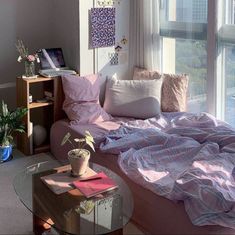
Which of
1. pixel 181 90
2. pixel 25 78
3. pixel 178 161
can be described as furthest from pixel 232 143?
pixel 25 78

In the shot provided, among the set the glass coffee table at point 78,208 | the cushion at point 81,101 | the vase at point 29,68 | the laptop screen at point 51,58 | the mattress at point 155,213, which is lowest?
the mattress at point 155,213

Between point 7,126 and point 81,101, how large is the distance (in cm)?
71

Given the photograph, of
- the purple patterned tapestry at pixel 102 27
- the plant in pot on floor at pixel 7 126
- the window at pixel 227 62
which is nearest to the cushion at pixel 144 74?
the purple patterned tapestry at pixel 102 27

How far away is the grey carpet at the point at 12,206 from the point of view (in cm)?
248

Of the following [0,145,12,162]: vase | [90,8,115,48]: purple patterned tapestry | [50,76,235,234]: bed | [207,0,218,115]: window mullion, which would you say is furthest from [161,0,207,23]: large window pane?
[0,145,12,162]: vase

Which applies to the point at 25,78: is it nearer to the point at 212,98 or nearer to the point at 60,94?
the point at 60,94

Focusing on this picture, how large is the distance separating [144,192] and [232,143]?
820mm

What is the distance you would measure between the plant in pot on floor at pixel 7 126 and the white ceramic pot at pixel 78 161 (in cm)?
134

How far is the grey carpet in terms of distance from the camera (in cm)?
248

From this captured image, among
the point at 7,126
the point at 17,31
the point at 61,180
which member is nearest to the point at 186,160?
the point at 61,180

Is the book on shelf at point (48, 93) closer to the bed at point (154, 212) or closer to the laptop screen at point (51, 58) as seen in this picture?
the laptop screen at point (51, 58)

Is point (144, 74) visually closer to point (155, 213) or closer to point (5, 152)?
point (5, 152)

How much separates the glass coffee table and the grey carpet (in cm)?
36

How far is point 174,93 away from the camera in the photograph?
143 inches
